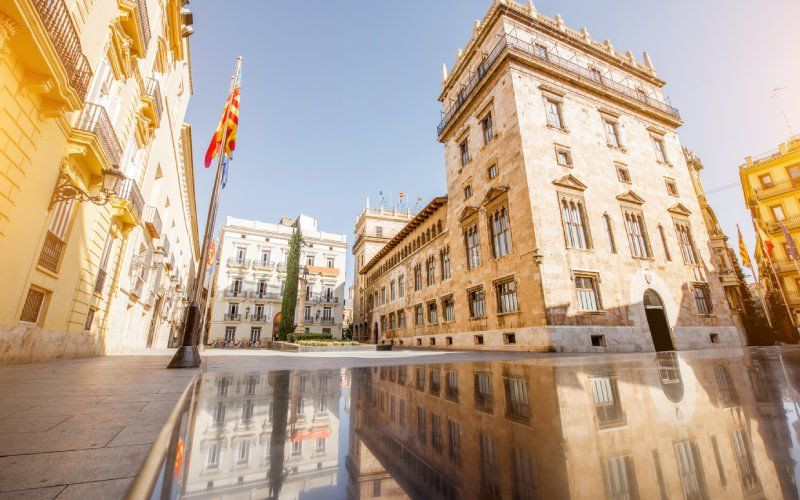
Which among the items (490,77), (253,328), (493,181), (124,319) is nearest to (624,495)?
(493,181)

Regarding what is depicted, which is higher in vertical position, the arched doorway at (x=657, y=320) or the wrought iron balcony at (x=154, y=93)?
the wrought iron balcony at (x=154, y=93)

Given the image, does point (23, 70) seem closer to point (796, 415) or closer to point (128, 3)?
point (128, 3)

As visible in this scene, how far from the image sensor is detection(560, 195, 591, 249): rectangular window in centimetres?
1387

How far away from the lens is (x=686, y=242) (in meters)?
17.1

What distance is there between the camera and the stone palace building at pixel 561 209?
1313 centimetres

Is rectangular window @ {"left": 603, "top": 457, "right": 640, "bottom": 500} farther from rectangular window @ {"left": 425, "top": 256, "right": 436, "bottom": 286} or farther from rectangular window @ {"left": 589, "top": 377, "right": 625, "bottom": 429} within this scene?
rectangular window @ {"left": 425, "top": 256, "right": 436, "bottom": 286}

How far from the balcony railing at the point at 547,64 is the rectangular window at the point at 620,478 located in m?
18.5

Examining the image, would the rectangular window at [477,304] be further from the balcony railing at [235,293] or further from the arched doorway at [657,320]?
the balcony railing at [235,293]

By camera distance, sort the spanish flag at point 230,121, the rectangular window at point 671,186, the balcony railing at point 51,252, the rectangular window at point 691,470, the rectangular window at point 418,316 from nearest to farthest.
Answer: the rectangular window at point 691,470 → the balcony railing at point 51,252 → the spanish flag at point 230,121 → the rectangular window at point 671,186 → the rectangular window at point 418,316

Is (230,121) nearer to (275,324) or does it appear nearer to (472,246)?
(472,246)

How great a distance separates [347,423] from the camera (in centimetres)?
191

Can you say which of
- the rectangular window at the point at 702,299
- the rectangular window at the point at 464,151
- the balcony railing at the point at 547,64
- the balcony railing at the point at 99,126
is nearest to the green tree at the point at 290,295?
the balcony railing at the point at 547,64

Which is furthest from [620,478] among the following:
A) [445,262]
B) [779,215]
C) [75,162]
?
[779,215]

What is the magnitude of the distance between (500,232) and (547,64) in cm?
925
